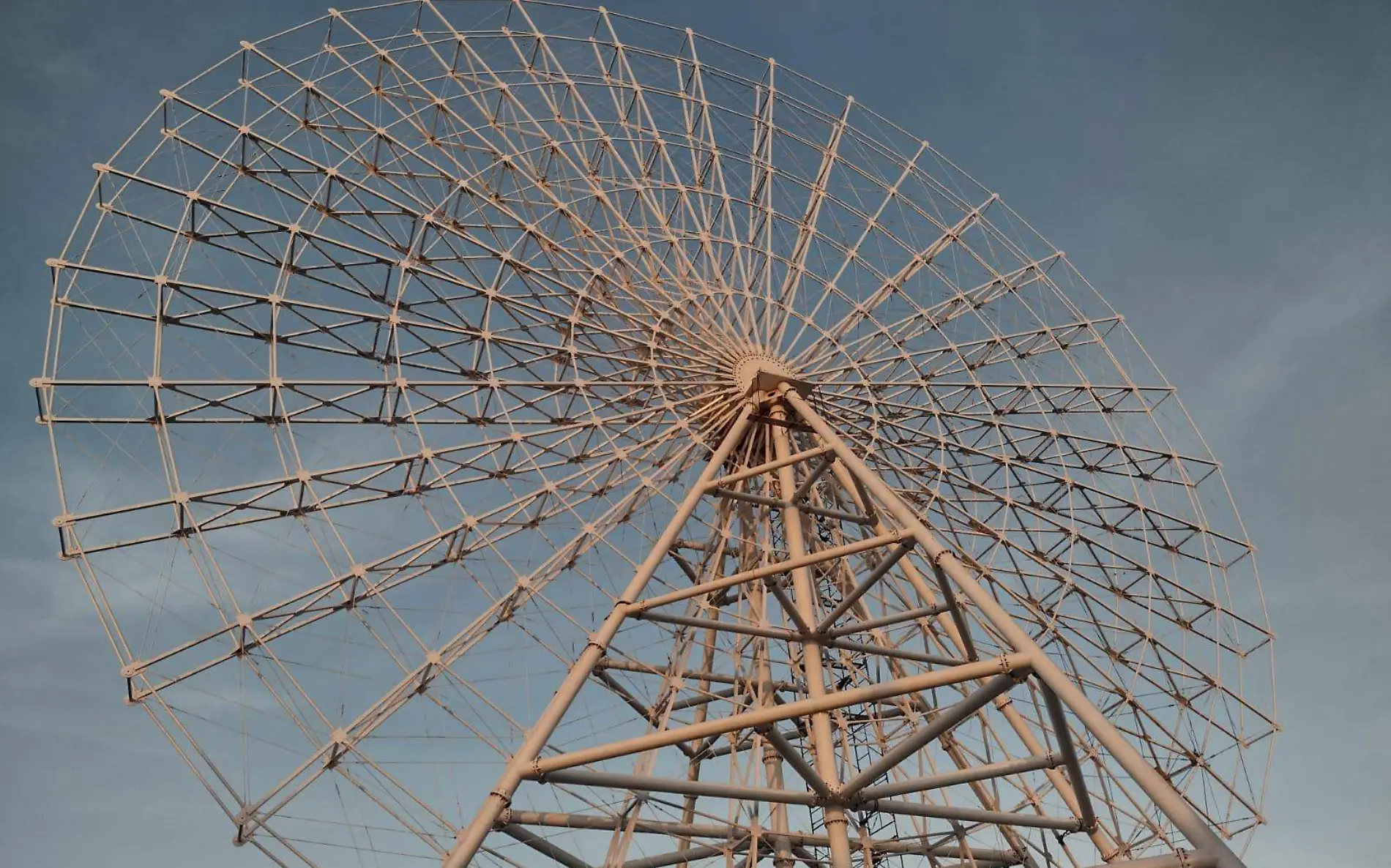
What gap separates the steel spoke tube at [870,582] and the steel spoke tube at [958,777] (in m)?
3.25

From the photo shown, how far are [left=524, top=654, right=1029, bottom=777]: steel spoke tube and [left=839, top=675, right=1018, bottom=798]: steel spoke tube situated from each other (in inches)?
7.9

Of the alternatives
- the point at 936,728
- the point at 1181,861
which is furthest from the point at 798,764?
the point at 1181,861

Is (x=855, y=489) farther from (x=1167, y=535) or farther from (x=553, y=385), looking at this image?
(x=1167, y=535)

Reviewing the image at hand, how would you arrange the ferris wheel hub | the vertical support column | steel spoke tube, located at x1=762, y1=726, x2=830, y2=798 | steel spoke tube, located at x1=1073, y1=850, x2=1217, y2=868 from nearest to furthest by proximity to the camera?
1. steel spoke tube, located at x1=1073, y1=850, x2=1217, y2=868
2. the vertical support column
3. steel spoke tube, located at x1=762, y1=726, x2=830, y2=798
4. the ferris wheel hub

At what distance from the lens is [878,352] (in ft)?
93.5

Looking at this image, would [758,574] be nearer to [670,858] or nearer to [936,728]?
[936,728]

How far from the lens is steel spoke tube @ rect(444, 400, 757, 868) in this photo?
1520 centimetres

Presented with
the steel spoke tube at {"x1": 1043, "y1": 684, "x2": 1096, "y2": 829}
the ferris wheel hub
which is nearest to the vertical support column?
the ferris wheel hub

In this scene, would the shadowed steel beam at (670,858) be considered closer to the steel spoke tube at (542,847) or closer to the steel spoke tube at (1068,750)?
the steel spoke tube at (542,847)

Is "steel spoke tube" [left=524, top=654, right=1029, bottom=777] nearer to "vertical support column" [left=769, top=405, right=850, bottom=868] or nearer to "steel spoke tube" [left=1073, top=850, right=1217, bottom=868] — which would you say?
"vertical support column" [left=769, top=405, right=850, bottom=868]

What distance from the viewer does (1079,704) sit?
→ 1486 cm

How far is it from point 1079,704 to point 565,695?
7517mm

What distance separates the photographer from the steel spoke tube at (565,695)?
49.9 ft

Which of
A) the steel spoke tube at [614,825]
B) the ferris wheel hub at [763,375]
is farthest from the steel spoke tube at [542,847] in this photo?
the ferris wheel hub at [763,375]
